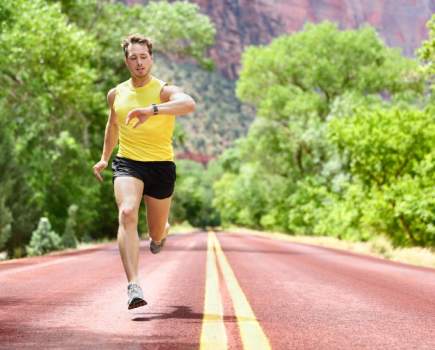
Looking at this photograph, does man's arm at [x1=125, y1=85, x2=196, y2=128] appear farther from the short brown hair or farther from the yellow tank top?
the short brown hair

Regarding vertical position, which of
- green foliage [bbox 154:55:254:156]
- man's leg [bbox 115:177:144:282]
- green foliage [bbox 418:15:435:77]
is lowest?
man's leg [bbox 115:177:144:282]

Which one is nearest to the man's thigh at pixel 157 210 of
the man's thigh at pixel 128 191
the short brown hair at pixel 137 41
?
the man's thigh at pixel 128 191

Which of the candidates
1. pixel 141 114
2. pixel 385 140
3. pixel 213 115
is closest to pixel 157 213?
pixel 141 114

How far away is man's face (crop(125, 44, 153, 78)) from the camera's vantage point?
19.0 feet

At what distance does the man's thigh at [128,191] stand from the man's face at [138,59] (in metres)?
0.89

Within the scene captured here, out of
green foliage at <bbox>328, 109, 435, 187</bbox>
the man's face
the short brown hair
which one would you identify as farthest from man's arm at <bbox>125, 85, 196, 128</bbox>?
green foliage at <bbox>328, 109, 435, 187</bbox>

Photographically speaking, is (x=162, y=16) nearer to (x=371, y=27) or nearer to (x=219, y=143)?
(x=371, y=27)

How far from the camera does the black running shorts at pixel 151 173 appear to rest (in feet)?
19.4

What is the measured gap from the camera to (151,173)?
598 cm

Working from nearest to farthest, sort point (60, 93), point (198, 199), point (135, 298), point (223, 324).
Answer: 1. point (223, 324)
2. point (135, 298)
3. point (60, 93)
4. point (198, 199)

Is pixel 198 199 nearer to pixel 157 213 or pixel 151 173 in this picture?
pixel 157 213

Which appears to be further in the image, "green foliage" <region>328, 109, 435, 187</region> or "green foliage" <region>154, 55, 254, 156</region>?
"green foliage" <region>154, 55, 254, 156</region>

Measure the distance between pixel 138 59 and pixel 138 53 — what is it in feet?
0.16

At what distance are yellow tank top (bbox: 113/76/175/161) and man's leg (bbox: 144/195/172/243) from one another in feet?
1.32
